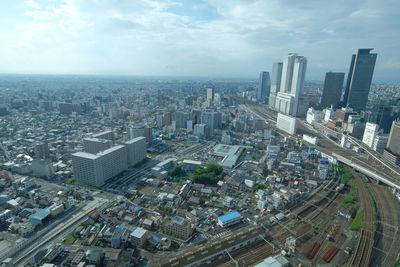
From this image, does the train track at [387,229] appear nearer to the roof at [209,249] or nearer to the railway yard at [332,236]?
the railway yard at [332,236]

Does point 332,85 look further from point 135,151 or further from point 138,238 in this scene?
point 138,238

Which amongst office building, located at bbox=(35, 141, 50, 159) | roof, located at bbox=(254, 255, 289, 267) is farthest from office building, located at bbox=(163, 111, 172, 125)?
roof, located at bbox=(254, 255, 289, 267)

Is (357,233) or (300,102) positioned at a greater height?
(300,102)

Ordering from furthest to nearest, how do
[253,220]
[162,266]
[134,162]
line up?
[134,162]
[253,220]
[162,266]

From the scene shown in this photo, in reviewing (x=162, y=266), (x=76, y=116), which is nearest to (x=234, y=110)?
(x=76, y=116)

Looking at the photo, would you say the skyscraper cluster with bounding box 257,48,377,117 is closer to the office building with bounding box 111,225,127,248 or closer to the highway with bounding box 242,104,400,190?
the highway with bounding box 242,104,400,190

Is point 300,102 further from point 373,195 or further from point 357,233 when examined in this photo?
point 357,233
